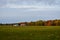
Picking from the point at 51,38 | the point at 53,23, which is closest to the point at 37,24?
the point at 53,23

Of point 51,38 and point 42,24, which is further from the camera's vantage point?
point 42,24

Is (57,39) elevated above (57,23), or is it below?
above

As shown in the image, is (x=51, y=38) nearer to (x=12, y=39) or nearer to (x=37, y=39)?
(x=37, y=39)

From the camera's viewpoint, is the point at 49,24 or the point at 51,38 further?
the point at 49,24

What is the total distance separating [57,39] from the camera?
17.4m

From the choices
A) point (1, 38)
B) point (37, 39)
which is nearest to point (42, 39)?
point (37, 39)

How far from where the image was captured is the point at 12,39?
56.2 ft

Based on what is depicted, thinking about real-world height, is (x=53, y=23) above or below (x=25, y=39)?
below

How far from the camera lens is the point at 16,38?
699 inches

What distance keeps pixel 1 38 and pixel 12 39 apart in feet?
3.76

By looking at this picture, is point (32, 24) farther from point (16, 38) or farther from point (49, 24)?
point (16, 38)

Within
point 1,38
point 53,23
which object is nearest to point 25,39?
point 1,38

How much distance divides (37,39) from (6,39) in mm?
2792

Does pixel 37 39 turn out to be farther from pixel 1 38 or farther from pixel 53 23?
pixel 53 23
